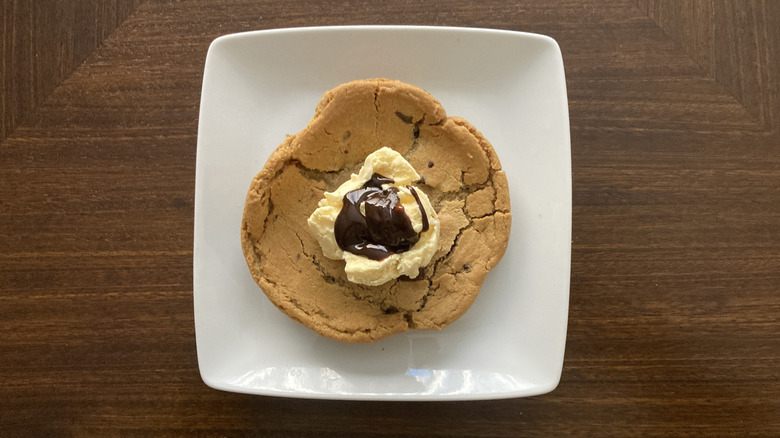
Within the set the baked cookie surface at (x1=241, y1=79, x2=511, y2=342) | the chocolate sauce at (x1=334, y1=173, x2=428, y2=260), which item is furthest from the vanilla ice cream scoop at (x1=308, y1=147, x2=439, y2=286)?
the baked cookie surface at (x1=241, y1=79, x2=511, y2=342)

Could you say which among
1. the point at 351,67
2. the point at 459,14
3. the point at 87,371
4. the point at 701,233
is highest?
the point at 459,14

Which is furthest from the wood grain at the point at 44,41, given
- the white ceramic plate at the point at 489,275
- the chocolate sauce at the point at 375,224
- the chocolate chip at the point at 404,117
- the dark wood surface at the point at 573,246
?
the chocolate sauce at the point at 375,224

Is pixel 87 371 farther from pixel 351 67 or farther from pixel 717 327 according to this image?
pixel 717 327

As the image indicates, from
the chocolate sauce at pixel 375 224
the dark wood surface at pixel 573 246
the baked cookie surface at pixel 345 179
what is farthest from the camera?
the dark wood surface at pixel 573 246

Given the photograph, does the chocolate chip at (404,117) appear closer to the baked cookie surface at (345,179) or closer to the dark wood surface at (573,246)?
the baked cookie surface at (345,179)

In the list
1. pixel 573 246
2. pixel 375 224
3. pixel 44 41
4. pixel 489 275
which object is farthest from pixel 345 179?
pixel 44 41

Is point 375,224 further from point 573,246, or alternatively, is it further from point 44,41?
point 44,41

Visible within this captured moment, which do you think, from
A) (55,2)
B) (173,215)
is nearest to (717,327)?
(173,215)
